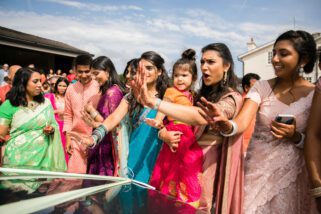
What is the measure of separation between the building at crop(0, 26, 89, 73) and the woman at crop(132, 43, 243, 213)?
11043mm

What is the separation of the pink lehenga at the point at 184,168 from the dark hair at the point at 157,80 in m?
0.53

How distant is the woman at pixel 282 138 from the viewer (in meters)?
2.07

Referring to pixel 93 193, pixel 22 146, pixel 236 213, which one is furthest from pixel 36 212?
pixel 22 146

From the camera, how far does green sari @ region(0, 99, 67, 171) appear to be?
3.75 m

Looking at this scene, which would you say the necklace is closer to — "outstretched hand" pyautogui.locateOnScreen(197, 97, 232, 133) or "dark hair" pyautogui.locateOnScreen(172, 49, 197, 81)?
"dark hair" pyautogui.locateOnScreen(172, 49, 197, 81)

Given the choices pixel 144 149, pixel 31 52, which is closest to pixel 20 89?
pixel 144 149

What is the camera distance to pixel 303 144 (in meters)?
2.02

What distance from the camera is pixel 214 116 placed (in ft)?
5.97

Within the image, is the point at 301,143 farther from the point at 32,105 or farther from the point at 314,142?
the point at 32,105

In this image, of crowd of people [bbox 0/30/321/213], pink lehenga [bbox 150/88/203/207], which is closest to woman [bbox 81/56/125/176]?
crowd of people [bbox 0/30/321/213]

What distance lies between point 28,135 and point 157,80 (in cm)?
191

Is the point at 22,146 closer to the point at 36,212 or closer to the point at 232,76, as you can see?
the point at 232,76

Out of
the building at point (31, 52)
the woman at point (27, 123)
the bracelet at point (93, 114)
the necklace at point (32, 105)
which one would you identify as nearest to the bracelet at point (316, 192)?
the bracelet at point (93, 114)

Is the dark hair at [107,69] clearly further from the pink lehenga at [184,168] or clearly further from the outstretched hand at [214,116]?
the outstretched hand at [214,116]
